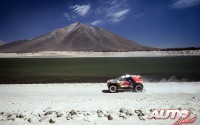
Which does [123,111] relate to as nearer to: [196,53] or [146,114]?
[146,114]

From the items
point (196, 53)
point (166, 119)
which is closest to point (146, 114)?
point (166, 119)

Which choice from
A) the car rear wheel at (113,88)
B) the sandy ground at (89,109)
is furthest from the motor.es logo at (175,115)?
the car rear wheel at (113,88)

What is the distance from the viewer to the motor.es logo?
9952 millimetres

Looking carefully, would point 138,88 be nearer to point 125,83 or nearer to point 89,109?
point 125,83

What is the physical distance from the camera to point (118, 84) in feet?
56.9

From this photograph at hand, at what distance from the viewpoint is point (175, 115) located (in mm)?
10750

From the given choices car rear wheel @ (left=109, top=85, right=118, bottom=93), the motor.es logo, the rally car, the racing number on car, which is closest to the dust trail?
the rally car

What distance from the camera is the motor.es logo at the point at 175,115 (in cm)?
995

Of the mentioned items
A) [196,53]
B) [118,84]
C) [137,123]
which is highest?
[196,53]

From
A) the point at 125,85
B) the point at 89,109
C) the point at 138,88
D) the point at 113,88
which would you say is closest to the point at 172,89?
the point at 138,88

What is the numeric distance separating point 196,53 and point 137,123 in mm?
200131

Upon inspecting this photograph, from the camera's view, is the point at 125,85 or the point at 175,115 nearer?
the point at 175,115

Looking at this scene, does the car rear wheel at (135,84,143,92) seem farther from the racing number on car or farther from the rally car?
the racing number on car

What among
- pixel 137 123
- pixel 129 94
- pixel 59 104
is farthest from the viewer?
pixel 129 94
